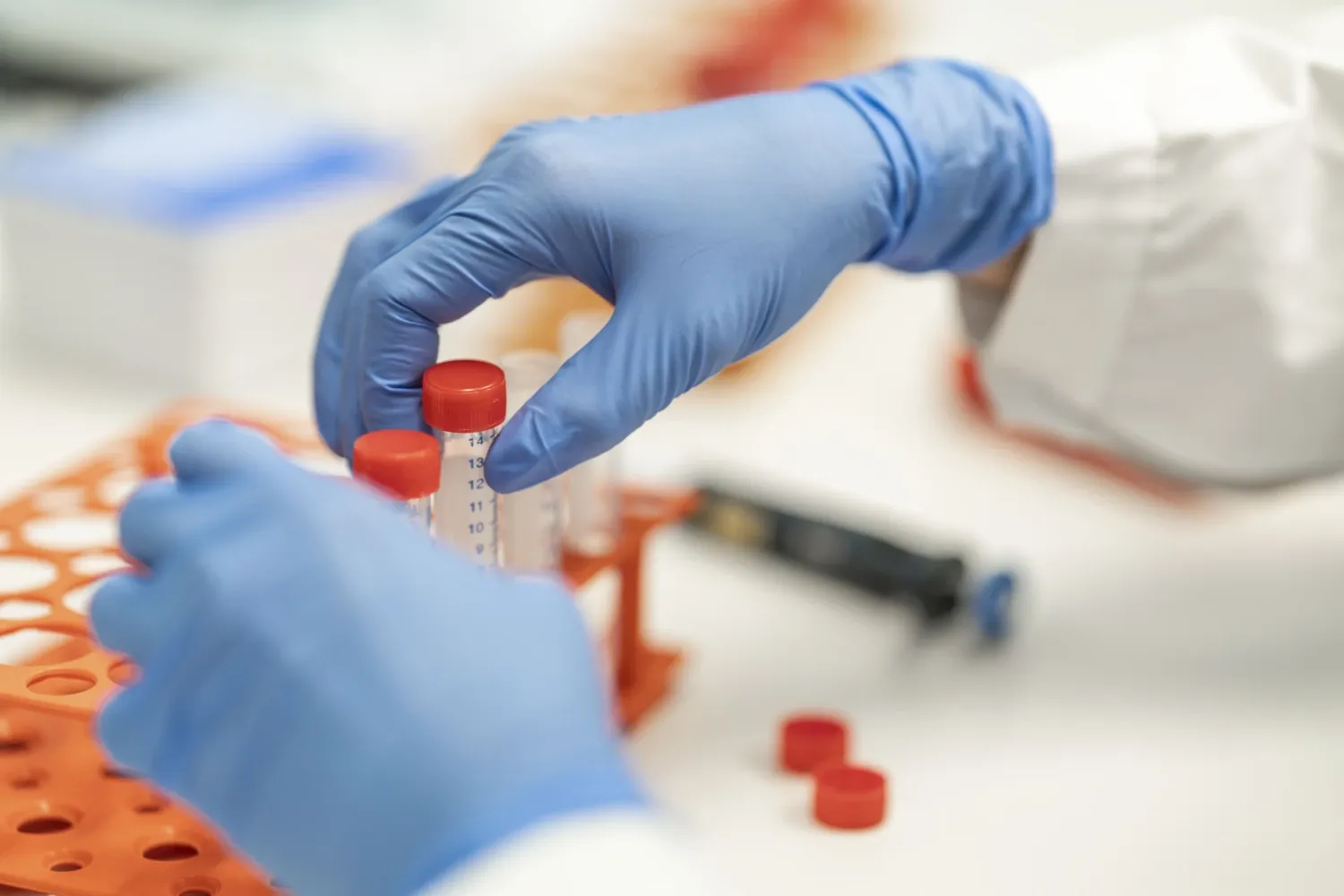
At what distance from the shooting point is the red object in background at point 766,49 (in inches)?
70.2

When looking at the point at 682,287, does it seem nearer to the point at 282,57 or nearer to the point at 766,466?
the point at 766,466

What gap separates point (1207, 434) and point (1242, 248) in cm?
16

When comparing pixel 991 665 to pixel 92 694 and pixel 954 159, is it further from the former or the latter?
pixel 92 694

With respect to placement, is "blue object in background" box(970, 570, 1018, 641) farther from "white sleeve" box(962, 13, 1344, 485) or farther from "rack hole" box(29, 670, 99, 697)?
"rack hole" box(29, 670, 99, 697)

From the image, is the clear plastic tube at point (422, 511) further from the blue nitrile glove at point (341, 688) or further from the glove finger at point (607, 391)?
the blue nitrile glove at point (341, 688)

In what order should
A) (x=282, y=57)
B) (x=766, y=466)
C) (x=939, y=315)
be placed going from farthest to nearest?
1. (x=282, y=57)
2. (x=939, y=315)
3. (x=766, y=466)

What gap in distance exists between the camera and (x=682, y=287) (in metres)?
0.86

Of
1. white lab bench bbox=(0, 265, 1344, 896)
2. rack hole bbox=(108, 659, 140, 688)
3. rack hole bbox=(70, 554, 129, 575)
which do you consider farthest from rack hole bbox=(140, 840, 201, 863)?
white lab bench bbox=(0, 265, 1344, 896)

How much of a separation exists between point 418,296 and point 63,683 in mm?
298

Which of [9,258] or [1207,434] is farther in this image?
[9,258]

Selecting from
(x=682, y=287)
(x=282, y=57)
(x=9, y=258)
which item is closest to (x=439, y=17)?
(x=282, y=57)

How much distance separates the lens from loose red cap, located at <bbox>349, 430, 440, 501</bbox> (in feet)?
2.52

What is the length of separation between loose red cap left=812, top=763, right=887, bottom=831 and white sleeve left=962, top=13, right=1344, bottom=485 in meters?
0.39

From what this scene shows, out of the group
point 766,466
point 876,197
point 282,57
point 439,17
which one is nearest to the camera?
point 876,197
